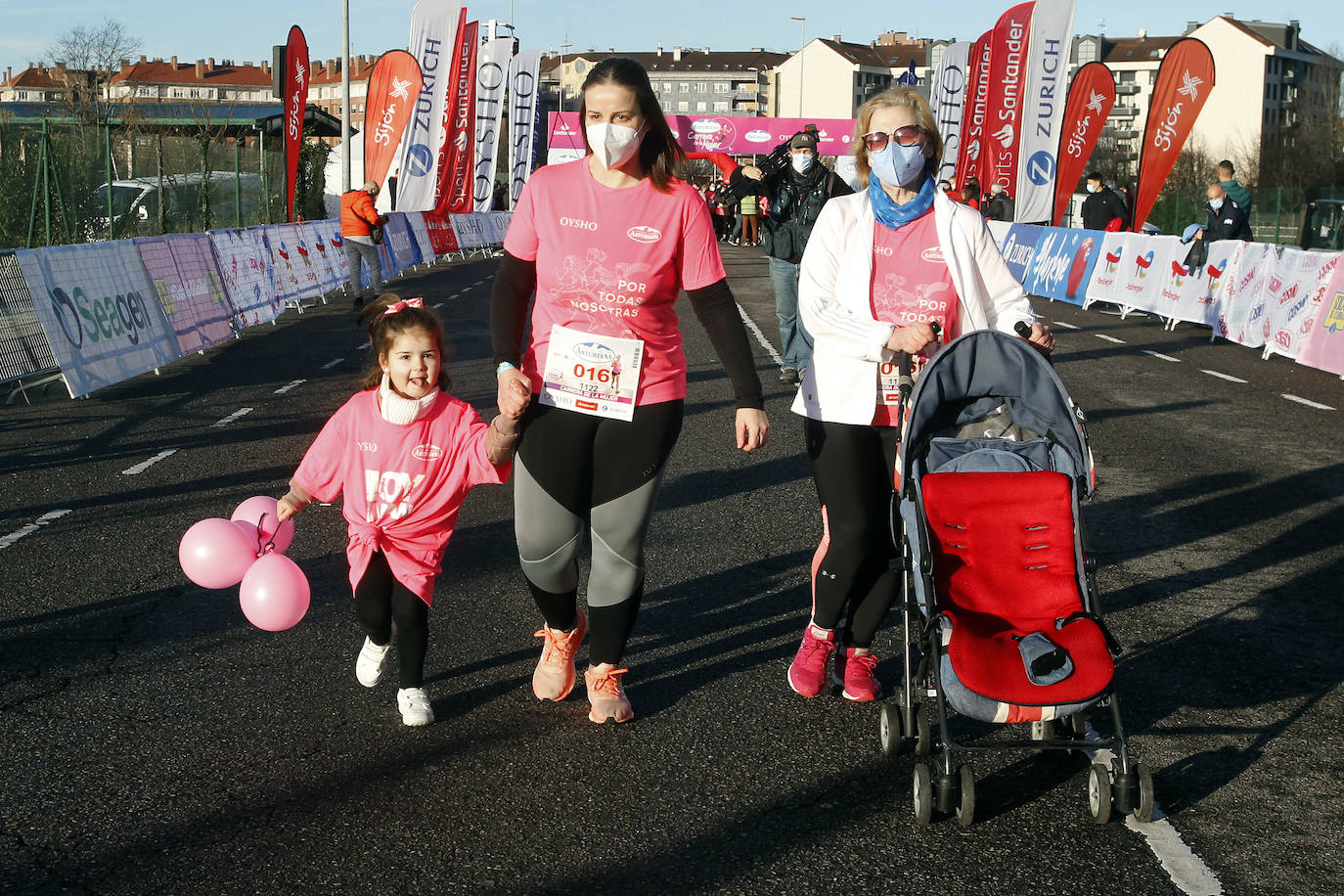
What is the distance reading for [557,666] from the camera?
455cm

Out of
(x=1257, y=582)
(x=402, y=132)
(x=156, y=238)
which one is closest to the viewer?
(x=1257, y=582)

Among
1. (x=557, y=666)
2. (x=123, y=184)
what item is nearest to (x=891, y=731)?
(x=557, y=666)

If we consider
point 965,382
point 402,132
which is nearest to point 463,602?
point 965,382

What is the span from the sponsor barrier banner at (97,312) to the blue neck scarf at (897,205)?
883cm

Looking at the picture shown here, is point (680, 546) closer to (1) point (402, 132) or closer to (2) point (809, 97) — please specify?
(1) point (402, 132)

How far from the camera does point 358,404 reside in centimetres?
442

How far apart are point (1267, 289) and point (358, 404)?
1468 cm

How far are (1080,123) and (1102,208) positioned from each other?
3266mm

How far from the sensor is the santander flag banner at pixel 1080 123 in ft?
85.5

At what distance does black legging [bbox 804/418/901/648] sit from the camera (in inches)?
173

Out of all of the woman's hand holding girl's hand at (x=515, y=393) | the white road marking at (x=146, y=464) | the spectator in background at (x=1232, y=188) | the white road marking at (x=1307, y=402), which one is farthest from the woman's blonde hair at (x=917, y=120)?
the spectator in background at (x=1232, y=188)

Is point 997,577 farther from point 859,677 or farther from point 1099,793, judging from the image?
point 859,677

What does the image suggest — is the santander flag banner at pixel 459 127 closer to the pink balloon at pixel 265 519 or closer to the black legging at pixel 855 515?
the pink balloon at pixel 265 519

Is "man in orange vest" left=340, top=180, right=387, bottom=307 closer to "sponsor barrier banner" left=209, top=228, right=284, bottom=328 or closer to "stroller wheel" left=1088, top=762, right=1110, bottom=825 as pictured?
"sponsor barrier banner" left=209, top=228, right=284, bottom=328
